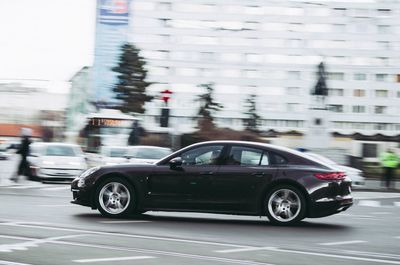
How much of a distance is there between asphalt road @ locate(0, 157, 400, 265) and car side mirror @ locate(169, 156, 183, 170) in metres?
0.83

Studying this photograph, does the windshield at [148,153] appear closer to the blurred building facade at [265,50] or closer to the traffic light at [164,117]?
the traffic light at [164,117]

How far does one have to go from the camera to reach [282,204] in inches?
411

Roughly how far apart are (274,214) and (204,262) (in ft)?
12.8

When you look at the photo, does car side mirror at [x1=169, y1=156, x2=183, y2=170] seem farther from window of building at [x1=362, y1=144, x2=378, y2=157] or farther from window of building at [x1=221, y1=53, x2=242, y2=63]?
window of building at [x1=221, y1=53, x2=242, y2=63]

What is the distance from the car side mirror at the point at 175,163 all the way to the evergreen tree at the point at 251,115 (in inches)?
2648

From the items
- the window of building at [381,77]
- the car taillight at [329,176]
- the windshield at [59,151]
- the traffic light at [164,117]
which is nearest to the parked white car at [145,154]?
the traffic light at [164,117]

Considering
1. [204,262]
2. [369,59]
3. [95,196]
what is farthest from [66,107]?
[204,262]

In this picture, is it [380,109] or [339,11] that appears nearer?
[339,11]

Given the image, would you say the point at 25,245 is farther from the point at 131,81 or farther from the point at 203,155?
the point at 131,81

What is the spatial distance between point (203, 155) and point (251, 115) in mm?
70106

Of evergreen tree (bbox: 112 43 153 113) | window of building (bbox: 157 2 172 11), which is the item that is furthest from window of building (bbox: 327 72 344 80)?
evergreen tree (bbox: 112 43 153 113)

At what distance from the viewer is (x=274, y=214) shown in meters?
10.4

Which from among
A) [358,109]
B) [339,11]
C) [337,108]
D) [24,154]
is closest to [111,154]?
[24,154]

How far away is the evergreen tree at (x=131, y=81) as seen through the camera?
7756cm
